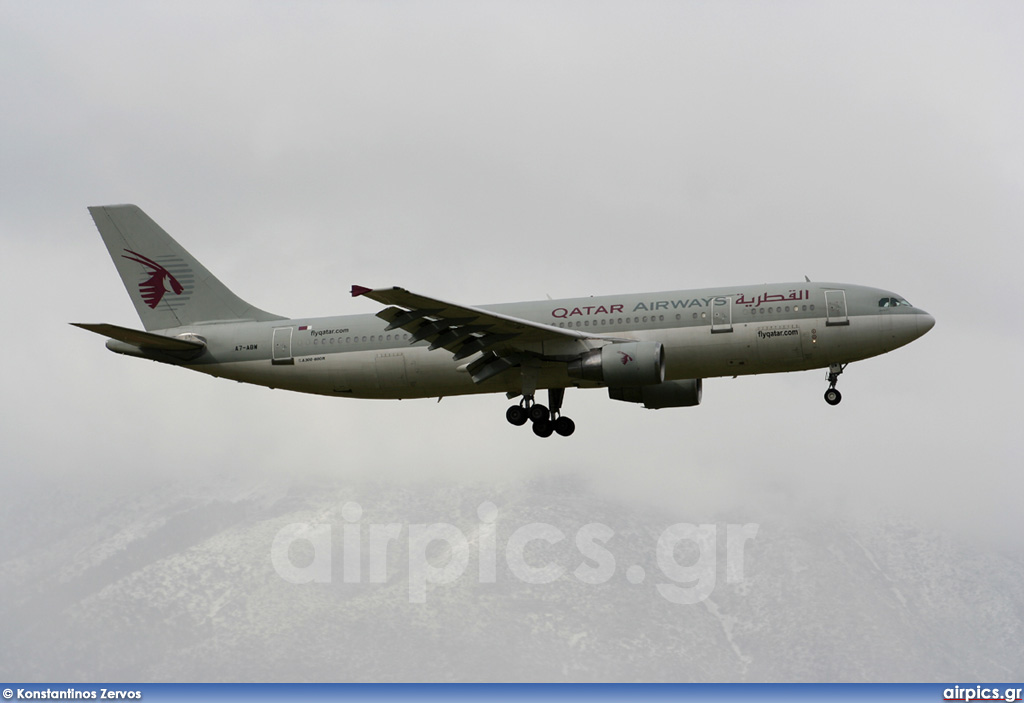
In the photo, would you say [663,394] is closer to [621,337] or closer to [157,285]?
[621,337]

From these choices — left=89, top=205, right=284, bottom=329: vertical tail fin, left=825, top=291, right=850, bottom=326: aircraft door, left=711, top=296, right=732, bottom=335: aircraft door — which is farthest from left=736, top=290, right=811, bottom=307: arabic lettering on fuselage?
left=89, top=205, right=284, bottom=329: vertical tail fin

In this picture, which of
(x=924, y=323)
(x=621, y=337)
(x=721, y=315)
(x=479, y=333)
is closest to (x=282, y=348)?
(x=479, y=333)

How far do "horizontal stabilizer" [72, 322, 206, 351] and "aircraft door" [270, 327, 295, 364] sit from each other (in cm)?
297

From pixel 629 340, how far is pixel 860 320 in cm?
793

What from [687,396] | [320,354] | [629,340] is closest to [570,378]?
[629,340]

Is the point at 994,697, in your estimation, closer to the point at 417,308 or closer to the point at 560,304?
the point at 560,304

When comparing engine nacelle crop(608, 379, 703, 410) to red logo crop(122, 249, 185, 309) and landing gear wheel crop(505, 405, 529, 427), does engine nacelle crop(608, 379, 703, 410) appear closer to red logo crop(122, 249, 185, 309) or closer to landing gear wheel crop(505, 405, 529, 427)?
landing gear wheel crop(505, 405, 529, 427)

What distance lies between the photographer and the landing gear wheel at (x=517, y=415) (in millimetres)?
47875

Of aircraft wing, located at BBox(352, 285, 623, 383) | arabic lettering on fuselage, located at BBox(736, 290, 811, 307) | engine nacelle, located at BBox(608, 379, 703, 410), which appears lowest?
engine nacelle, located at BBox(608, 379, 703, 410)

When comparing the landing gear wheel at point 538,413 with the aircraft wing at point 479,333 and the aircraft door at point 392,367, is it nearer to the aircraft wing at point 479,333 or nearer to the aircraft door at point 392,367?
the aircraft wing at point 479,333

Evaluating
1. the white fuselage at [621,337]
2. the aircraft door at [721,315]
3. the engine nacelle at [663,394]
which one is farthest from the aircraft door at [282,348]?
the aircraft door at [721,315]

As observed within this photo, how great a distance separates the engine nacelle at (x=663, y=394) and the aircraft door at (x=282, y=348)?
40.0 ft

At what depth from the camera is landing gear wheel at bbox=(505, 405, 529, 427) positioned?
1885 inches

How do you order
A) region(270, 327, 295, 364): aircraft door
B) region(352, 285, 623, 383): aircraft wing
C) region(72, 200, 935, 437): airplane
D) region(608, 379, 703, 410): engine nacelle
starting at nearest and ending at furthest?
region(352, 285, 623, 383): aircraft wing, region(72, 200, 935, 437): airplane, region(270, 327, 295, 364): aircraft door, region(608, 379, 703, 410): engine nacelle
